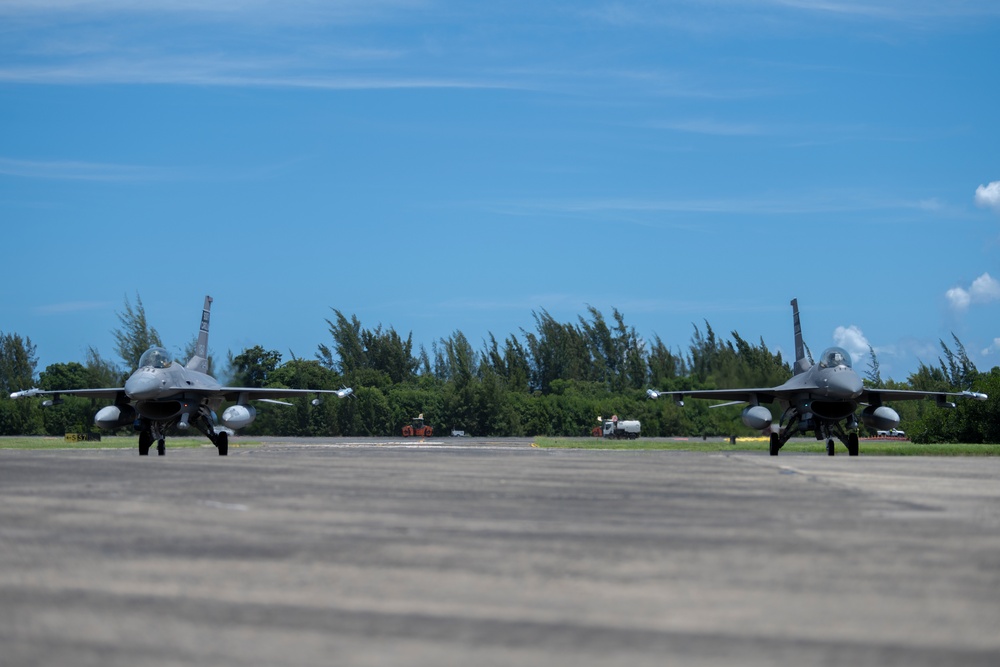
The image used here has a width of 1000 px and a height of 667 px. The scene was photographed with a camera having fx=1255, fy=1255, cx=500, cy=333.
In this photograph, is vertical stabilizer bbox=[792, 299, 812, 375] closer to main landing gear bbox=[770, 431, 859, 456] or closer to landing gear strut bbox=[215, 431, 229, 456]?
main landing gear bbox=[770, 431, 859, 456]

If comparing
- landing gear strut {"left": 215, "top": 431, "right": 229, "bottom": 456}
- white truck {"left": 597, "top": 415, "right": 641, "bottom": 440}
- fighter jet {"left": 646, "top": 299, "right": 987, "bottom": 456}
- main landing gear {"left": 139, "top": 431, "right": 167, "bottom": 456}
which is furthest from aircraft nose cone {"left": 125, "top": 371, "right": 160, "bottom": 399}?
white truck {"left": 597, "top": 415, "right": 641, "bottom": 440}

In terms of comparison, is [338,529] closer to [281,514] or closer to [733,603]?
[281,514]

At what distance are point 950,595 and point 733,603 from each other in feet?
4.54

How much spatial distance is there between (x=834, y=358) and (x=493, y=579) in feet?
109

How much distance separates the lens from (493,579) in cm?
763

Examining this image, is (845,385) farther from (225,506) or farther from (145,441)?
(225,506)

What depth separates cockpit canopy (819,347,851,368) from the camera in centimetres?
3912

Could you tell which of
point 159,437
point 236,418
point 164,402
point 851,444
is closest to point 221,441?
point 159,437

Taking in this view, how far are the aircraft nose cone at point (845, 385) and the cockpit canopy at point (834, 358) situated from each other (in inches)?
29.0

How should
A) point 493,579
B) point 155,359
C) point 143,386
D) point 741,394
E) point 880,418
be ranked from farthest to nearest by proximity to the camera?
point 741,394, point 880,418, point 155,359, point 143,386, point 493,579

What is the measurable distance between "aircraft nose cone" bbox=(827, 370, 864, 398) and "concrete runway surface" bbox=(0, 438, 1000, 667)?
23.1 metres

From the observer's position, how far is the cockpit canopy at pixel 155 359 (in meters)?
36.9

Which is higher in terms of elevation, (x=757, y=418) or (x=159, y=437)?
(x=159, y=437)

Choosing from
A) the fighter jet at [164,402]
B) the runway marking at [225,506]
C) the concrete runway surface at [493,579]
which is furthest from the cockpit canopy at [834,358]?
the runway marking at [225,506]
